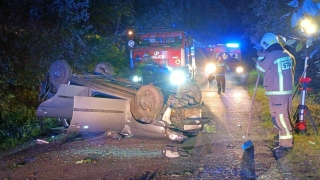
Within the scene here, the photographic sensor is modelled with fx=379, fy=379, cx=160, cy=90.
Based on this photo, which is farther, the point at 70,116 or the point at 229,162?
the point at 70,116

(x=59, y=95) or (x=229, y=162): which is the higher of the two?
(x=59, y=95)

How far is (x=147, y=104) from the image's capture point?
22.1ft

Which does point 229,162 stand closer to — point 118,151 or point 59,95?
point 118,151

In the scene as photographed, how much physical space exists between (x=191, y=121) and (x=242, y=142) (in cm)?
99

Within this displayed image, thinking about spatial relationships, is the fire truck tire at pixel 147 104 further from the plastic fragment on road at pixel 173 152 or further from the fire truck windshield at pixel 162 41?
the fire truck windshield at pixel 162 41

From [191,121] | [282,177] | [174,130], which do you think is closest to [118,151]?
[174,130]

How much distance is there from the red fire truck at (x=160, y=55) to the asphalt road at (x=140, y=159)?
6470 millimetres

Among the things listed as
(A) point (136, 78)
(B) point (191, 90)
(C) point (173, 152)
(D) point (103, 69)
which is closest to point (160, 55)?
(A) point (136, 78)

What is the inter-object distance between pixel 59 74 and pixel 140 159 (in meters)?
2.74

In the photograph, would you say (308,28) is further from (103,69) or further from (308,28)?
(103,69)

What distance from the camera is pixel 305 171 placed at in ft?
16.6

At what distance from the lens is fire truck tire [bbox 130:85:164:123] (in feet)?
21.8

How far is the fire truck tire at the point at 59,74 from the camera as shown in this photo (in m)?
7.46

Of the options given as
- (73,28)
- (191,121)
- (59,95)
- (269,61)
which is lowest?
(191,121)
